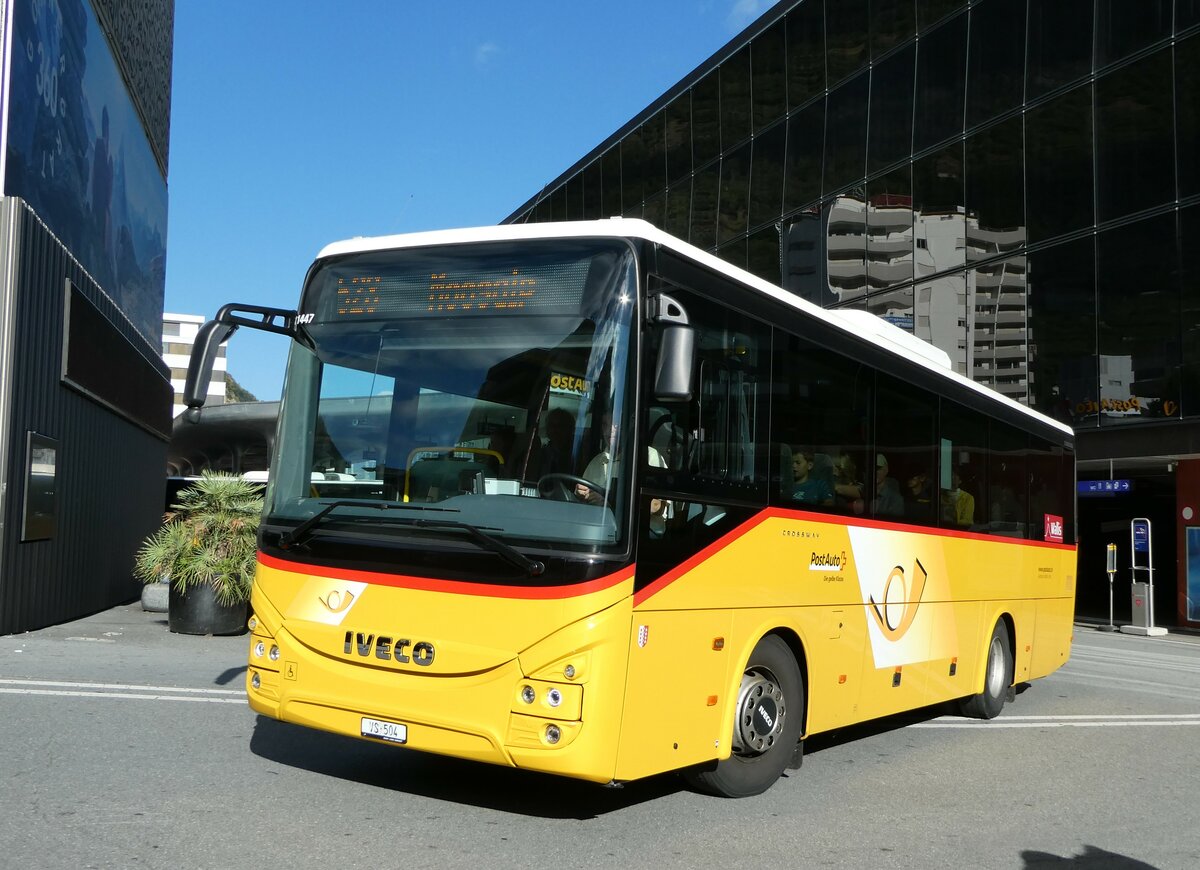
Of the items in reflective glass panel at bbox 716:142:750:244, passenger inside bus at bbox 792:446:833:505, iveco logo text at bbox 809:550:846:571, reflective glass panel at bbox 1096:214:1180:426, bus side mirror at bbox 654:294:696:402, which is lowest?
iveco logo text at bbox 809:550:846:571

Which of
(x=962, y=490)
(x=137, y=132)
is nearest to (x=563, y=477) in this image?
(x=962, y=490)

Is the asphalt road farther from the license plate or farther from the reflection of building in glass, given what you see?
the reflection of building in glass

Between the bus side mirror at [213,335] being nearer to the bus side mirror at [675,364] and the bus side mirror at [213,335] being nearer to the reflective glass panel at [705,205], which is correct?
the bus side mirror at [675,364]

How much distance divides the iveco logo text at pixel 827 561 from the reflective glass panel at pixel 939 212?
69.5 feet

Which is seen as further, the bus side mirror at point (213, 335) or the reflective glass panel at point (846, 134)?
the reflective glass panel at point (846, 134)

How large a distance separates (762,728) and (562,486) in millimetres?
2148

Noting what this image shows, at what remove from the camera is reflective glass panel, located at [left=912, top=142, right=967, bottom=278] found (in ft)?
91.7

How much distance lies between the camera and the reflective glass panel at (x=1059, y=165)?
25000mm

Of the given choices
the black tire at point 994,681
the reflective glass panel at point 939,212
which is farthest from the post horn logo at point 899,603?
the reflective glass panel at point 939,212

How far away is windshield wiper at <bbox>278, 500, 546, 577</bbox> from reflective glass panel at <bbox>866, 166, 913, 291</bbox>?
79.6 feet

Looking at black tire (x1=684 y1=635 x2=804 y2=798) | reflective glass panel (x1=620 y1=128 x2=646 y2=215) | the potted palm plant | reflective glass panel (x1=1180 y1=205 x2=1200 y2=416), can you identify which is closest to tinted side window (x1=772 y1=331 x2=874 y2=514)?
black tire (x1=684 y1=635 x2=804 y2=798)

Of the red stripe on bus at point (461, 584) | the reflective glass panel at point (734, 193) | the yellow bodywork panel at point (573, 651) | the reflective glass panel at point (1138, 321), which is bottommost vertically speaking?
the yellow bodywork panel at point (573, 651)

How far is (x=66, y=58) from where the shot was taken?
24438 mm

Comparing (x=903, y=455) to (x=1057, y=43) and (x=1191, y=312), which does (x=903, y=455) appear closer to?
(x=1191, y=312)
